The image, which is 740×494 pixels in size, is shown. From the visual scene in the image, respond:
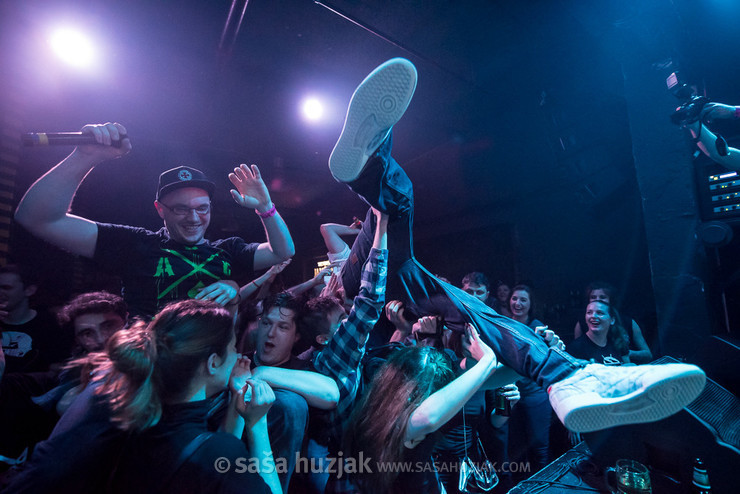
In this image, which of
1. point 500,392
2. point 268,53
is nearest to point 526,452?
point 500,392

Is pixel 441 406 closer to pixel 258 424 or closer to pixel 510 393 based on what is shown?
pixel 258 424

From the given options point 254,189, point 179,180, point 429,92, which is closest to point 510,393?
point 254,189

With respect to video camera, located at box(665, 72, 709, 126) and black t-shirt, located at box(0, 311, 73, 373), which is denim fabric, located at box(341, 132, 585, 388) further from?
black t-shirt, located at box(0, 311, 73, 373)

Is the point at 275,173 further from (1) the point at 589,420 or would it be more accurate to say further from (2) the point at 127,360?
(1) the point at 589,420

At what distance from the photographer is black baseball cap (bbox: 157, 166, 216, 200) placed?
6.07 ft

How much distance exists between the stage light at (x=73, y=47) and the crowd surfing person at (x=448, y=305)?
279 centimetres

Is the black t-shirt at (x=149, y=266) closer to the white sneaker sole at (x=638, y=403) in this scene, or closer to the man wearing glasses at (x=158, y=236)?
the man wearing glasses at (x=158, y=236)

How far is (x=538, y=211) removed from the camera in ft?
15.2

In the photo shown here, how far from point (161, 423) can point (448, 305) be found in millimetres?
1339

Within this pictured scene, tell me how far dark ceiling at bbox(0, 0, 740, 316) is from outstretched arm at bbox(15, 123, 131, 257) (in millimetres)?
1592

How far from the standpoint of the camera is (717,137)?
81.4 inches

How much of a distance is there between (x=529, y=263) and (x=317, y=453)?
411 centimetres

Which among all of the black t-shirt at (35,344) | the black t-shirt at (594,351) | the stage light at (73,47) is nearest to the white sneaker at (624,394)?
the black t-shirt at (594,351)
